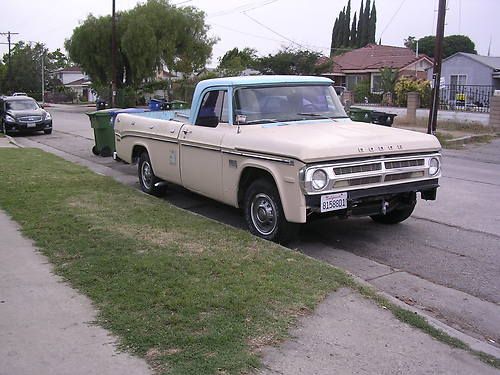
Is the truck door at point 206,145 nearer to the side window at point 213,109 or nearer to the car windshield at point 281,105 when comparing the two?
the side window at point 213,109

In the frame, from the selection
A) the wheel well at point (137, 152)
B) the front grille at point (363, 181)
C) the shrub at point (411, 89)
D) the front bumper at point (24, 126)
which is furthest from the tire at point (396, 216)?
the shrub at point (411, 89)

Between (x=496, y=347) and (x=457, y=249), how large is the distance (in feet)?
8.13

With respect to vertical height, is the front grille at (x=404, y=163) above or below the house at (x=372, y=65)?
below

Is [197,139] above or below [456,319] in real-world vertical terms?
above

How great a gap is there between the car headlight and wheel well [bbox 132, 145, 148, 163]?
4.72 metres

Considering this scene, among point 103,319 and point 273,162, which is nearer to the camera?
point 103,319

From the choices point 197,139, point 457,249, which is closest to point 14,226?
point 197,139

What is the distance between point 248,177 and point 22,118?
711 inches

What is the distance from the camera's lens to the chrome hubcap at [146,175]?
9300mm

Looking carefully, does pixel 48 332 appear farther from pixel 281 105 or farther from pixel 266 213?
pixel 281 105

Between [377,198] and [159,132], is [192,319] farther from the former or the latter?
[159,132]

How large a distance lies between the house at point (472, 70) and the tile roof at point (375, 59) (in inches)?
218

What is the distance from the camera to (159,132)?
28.3 ft

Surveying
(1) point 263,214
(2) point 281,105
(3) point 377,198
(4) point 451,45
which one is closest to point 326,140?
(3) point 377,198
